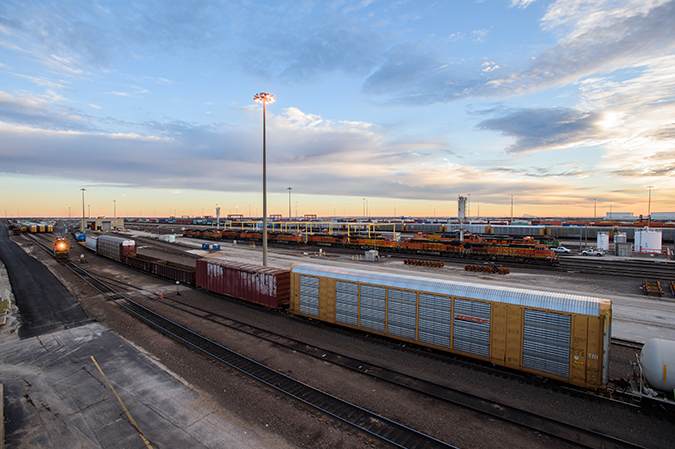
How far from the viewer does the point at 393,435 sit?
9.92m

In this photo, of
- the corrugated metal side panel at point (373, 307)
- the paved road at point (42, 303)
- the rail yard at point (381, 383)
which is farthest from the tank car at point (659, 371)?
the paved road at point (42, 303)

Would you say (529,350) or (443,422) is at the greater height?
(529,350)

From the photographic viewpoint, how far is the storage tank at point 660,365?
10.2 metres

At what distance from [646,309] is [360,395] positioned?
2571 centimetres

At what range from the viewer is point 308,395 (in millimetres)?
12172

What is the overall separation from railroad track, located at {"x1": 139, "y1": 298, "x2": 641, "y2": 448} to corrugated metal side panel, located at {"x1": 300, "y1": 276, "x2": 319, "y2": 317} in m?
2.67

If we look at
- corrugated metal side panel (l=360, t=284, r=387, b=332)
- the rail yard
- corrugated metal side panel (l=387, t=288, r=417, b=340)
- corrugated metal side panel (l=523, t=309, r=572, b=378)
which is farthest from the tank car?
corrugated metal side panel (l=360, t=284, r=387, b=332)

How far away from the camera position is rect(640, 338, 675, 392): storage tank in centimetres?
1020

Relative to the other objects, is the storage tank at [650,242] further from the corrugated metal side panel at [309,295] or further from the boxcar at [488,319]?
the corrugated metal side panel at [309,295]

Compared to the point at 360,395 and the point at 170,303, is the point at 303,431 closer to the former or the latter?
the point at 360,395

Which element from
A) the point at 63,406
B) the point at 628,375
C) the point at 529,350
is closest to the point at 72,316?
the point at 63,406

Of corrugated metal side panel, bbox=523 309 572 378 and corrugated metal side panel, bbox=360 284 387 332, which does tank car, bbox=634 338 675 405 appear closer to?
corrugated metal side panel, bbox=523 309 572 378

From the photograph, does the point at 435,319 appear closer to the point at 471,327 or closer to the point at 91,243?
the point at 471,327

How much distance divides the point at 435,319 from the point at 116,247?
49894 mm
